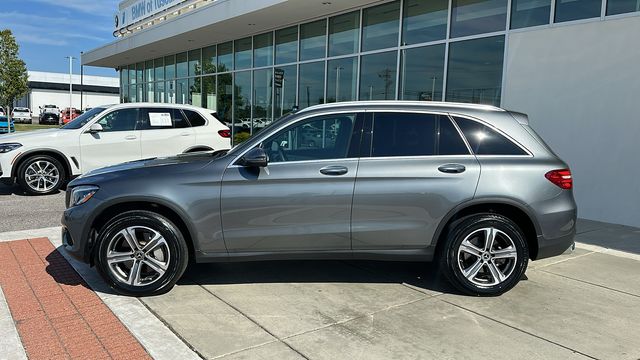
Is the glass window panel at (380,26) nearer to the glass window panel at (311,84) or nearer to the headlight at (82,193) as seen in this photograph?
the glass window panel at (311,84)

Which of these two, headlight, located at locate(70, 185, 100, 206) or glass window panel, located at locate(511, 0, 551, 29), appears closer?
headlight, located at locate(70, 185, 100, 206)

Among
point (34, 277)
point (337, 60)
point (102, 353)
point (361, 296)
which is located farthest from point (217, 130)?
point (102, 353)

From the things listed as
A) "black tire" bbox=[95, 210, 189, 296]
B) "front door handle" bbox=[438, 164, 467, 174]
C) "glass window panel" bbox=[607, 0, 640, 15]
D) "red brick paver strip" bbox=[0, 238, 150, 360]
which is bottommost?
"red brick paver strip" bbox=[0, 238, 150, 360]

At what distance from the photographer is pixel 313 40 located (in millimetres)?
13508

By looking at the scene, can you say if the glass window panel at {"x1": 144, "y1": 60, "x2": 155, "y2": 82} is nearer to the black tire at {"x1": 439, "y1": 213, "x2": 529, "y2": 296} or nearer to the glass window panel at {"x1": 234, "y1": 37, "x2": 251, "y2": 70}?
the glass window panel at {"x1": 234, "y1": 37, "x2": 251, "y2": 70}

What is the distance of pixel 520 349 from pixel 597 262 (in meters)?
2.86

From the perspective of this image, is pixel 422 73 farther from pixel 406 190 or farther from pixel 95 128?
pixel 406 190

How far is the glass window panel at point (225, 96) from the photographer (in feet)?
56.3

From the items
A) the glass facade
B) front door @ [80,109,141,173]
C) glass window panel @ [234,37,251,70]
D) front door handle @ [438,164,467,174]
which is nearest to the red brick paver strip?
front door handle @ [438,164,467,174]

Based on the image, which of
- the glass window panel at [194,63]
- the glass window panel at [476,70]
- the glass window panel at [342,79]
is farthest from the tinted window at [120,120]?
the glass window panel at [194,63]

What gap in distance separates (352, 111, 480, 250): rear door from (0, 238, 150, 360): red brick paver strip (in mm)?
2065

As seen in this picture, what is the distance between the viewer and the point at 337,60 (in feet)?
41.7

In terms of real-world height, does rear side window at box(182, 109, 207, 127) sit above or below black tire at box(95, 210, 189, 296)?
above

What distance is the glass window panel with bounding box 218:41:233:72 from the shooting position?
17125 millimetres
